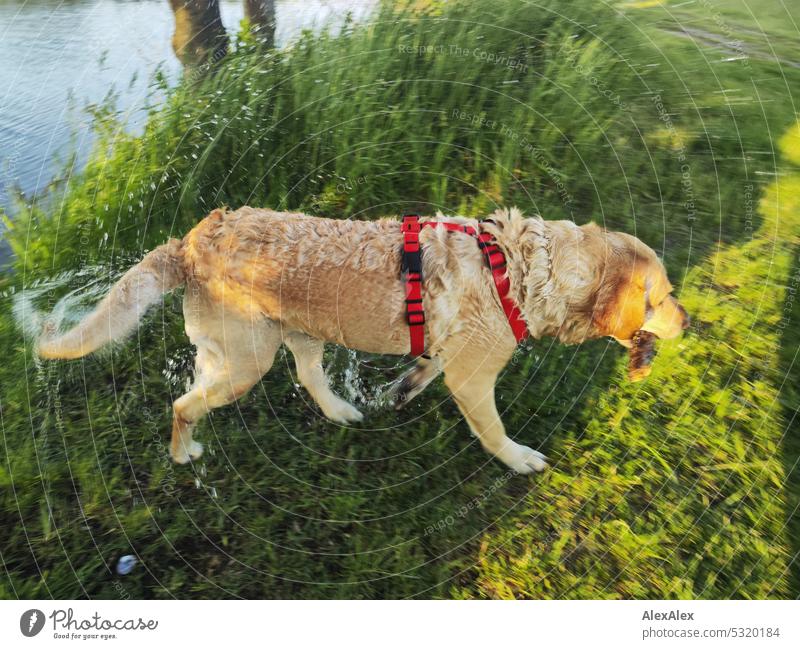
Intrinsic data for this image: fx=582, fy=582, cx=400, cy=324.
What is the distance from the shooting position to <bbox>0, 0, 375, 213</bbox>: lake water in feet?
13.5

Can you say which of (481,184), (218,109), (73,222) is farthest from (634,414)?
(73,222)

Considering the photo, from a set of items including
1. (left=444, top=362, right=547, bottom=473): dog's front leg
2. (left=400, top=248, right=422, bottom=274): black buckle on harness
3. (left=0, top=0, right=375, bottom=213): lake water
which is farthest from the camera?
(left=0, top=0, right=375, bottom=213): lake water

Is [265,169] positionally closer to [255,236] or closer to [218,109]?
[218,109]

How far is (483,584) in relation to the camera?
11.2 feet

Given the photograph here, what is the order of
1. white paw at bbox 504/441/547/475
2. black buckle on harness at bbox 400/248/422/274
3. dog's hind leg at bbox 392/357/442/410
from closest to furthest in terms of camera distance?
1. black buckle on harness at bbox 400/248/422/274
2. white paw at bbox 504/441/547/475
3. dog's hind leg at bbox 392/357/442/410

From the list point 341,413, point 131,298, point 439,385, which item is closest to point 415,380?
point 439,385

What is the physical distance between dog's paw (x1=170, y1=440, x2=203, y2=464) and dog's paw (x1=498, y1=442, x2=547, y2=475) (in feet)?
6.43

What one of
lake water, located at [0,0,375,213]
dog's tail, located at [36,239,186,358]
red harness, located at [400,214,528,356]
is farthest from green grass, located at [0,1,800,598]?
red harness, located at [400,214,528,356]

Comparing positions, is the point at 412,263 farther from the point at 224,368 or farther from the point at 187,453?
the point at 187,453

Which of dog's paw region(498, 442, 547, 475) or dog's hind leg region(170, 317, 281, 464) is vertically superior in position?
dog's hind leg region(170, 317, 281, 464)

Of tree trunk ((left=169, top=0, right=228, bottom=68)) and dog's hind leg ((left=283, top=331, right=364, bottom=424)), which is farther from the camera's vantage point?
tree trunk ((left=169, top=0, right=228, bottom=68))

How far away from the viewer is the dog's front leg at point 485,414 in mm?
3354

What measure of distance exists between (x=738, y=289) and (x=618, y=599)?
2.23 meters

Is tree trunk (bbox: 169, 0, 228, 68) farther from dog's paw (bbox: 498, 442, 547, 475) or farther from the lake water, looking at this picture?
dog's paw (bbox: 498, 442, 547, 475)
